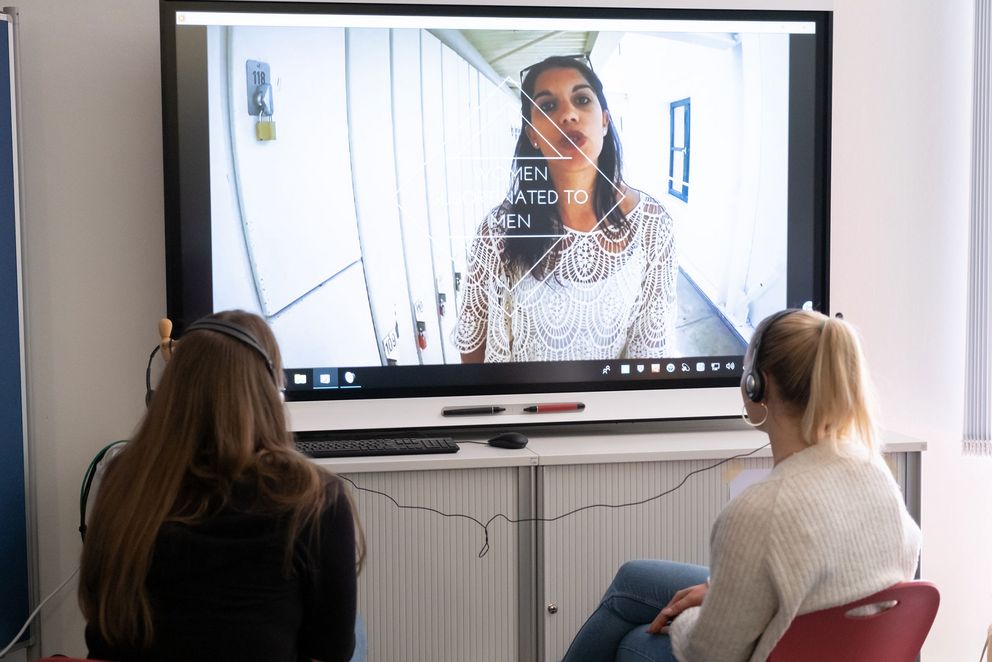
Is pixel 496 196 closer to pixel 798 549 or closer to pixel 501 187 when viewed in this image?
pixel 501 187

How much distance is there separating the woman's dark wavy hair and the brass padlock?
2.33 ft

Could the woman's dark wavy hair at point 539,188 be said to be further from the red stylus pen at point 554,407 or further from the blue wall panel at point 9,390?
the blue wall panel at point 9,390

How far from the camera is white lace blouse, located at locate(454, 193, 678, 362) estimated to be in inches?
119

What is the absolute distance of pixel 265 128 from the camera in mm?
2873

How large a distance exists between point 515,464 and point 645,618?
72 centimetres

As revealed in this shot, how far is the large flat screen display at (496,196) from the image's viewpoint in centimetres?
287

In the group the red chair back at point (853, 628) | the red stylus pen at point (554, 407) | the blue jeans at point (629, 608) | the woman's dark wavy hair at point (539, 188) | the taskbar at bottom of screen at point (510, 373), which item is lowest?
the blue jeans at point (629, 608)

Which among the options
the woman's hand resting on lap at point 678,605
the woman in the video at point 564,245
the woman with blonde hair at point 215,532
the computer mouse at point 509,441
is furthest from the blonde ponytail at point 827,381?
the woman in the video at point 564,245

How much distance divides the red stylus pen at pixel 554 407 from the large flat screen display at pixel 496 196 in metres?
0.02

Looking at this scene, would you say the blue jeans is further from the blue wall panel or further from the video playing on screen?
the blue wall panel

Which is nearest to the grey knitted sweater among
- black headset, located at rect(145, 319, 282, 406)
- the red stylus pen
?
black headset, located at rect(145, 319, 282, 406)

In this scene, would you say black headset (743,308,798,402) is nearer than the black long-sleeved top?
No

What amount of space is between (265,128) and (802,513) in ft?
6.38

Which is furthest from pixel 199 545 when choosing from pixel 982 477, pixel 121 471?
pixel 982 477
